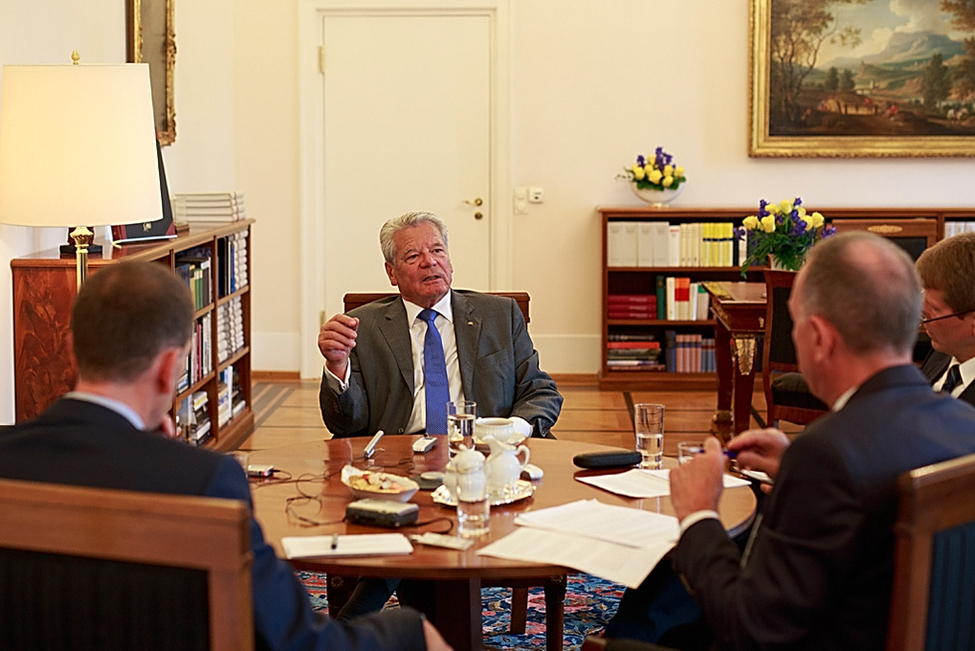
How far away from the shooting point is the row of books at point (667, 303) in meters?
7.32

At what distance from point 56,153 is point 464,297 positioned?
130 centimetres

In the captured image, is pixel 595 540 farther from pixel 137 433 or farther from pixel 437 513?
pixel 137 433

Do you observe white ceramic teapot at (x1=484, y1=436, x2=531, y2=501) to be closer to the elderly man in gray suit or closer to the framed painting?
the elderly man in gray suit

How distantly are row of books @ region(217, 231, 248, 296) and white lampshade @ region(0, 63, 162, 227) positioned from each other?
2421 mm

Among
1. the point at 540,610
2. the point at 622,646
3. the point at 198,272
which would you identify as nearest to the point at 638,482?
the point at 622,646

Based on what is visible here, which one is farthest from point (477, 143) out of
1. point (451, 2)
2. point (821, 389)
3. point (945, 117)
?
point (821, 389)

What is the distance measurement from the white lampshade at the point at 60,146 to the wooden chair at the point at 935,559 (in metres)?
2.50

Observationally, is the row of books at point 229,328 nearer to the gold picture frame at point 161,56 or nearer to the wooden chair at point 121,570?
the gold picture frame at point 161,56

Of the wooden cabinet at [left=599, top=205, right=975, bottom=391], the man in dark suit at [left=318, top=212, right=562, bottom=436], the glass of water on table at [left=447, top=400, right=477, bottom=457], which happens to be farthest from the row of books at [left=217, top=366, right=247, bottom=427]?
the glass of water on table at [left=447, top=400, right=477, bottom=457]

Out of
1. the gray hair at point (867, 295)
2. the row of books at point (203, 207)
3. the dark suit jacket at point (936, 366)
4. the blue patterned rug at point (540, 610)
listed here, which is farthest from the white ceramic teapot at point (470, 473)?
the row of books at point (203, 207)

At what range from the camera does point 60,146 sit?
11.0ft

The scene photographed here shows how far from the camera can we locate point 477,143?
7539 millimetres

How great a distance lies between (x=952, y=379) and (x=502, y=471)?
1.29m

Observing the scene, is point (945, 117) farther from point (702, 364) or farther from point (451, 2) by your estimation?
point (451, 2)
